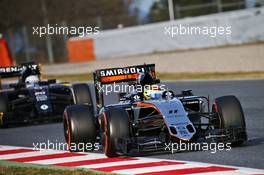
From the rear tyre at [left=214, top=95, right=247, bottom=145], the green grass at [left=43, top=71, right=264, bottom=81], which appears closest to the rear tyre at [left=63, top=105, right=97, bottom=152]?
the rear tyre at [left=214, top=95, right=247, bottom=145]

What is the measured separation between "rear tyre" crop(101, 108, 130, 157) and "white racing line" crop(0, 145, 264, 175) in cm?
17

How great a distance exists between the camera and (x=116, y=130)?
10.3m

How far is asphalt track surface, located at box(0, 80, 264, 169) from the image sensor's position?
997 centimetres

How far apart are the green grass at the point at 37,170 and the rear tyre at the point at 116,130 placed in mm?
728

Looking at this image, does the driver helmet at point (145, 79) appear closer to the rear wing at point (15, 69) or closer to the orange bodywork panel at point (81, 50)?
the rear wing at point (15, 69)

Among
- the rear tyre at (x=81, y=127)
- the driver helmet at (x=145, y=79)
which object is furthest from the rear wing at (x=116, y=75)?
the rear tyre at (x=81, y=127)

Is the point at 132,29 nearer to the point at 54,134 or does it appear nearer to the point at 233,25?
the point at 233,25

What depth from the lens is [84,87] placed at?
16422 mm

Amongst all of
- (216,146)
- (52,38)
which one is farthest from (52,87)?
(52,38)

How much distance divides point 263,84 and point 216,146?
347 inches

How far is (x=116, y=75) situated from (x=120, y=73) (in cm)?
8

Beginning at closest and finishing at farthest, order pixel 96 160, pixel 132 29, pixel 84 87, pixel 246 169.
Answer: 1. pixel 246 169
2. pixel 96 160
3. pixel 84 87
4. pixel 132 29

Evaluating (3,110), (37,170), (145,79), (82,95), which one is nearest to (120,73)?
(145,79)

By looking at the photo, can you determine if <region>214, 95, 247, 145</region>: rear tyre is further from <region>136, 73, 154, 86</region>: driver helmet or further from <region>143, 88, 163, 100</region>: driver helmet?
<region>136, 73, 154, 86</region>: driver helmet
